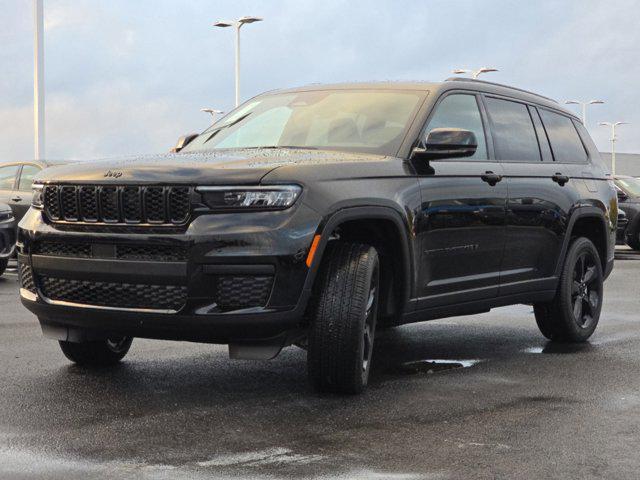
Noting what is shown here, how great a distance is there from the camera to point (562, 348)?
321 inches

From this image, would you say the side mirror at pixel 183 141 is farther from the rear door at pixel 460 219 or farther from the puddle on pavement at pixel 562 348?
the puddle on pavement at pixel 562 348

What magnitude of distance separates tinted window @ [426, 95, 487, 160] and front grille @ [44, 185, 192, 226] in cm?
194

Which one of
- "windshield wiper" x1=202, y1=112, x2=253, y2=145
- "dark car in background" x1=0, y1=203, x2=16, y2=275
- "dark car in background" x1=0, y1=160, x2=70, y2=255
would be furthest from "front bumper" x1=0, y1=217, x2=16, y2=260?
"windshield wiper" x1=202, y1=112, x2=253, y2=145

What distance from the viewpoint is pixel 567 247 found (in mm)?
8195

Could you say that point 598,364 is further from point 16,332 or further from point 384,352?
point 16,332

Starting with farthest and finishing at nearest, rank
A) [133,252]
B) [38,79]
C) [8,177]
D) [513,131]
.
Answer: [38,79] → [8,177] → [513,131] → [133,252]

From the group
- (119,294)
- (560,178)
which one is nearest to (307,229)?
(119,294)

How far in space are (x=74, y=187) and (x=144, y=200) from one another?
492mm

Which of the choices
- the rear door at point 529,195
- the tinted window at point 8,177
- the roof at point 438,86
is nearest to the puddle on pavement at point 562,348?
the rear door at point 529,195

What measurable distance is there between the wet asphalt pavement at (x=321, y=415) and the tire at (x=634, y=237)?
49.6 feet

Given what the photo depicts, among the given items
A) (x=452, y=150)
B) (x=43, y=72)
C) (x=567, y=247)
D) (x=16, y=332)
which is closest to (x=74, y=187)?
(x=452, y=150)

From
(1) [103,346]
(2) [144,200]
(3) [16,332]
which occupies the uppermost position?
(2) [144,200]

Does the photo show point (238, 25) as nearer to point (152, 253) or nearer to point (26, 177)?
point (26, 177)

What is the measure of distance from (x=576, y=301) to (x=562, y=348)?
45cm
